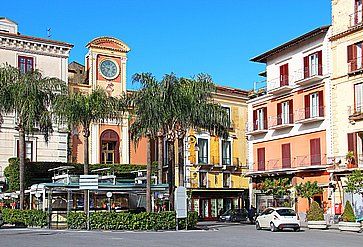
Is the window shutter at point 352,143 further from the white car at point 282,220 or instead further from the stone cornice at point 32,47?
the stone cornice at point 32,47

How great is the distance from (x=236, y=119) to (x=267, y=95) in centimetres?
1350

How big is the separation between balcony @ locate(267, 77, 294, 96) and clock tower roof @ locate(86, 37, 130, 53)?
1467 centimetres

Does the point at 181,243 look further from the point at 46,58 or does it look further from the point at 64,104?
the point at 46,58

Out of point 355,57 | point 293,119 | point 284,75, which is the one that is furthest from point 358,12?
point 293,119

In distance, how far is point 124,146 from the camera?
64.4 metres

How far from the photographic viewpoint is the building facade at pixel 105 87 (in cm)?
6188

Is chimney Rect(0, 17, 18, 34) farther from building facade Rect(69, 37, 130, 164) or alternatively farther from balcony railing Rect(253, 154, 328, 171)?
balcony railing Rect(253, 154, 328, 171)

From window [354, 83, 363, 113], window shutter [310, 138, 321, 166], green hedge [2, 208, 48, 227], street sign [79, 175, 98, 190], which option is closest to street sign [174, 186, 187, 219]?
street sign [79, 175, 98, 190]

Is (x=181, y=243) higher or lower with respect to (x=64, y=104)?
lower

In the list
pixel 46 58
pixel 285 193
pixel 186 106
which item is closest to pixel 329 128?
pixel 285 193

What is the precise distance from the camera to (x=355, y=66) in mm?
49250

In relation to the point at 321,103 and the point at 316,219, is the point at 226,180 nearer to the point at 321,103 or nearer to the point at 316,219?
the point at 321,103

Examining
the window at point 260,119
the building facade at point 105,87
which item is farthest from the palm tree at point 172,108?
the building facade at point 105,87

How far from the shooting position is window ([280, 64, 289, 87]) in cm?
5722
